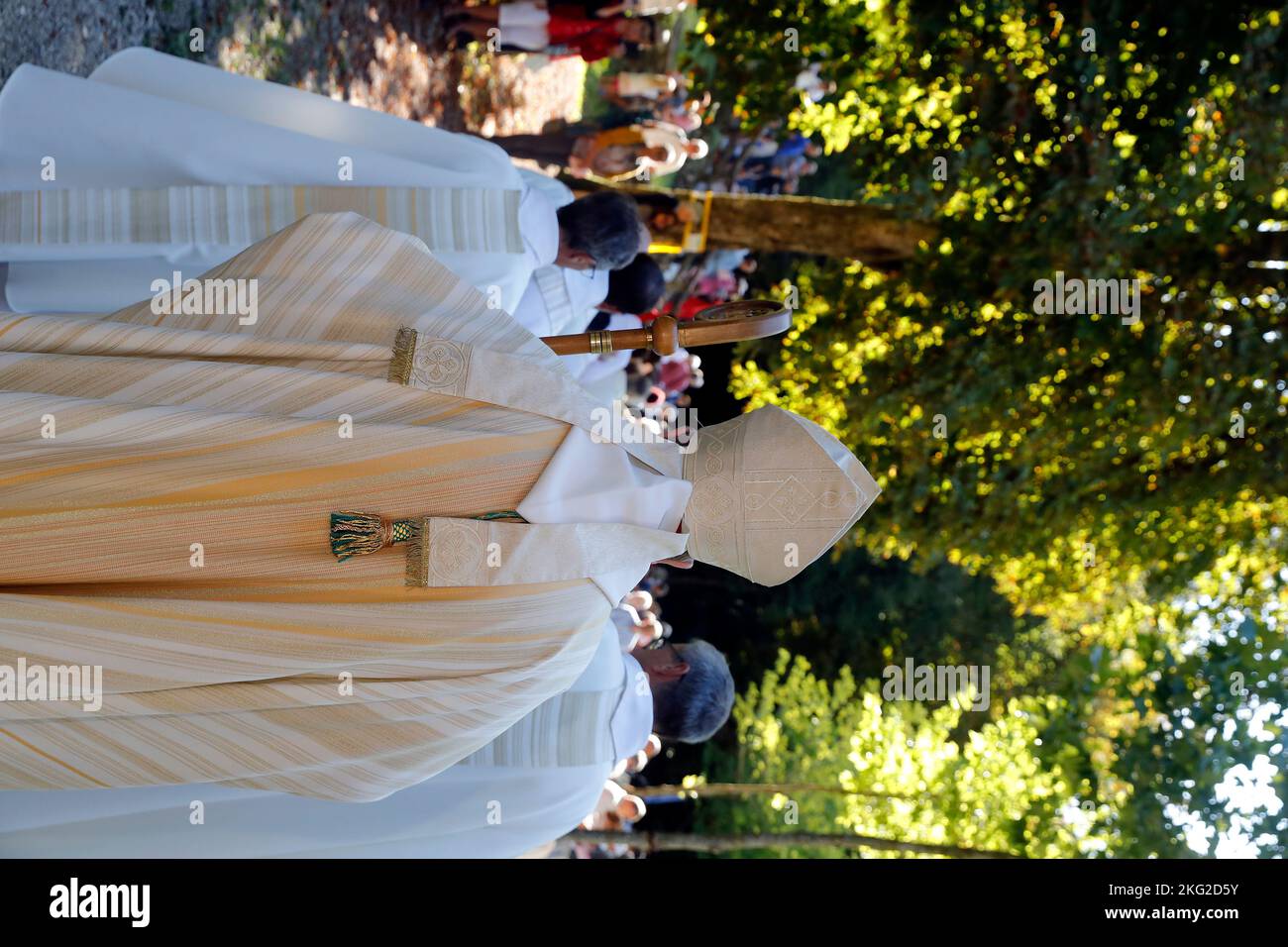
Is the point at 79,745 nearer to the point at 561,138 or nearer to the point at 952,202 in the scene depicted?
the point at 952,202

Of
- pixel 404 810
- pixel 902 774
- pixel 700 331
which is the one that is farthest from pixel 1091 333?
pixel 404 810

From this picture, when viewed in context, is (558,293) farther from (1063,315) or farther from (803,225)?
(1063,315)

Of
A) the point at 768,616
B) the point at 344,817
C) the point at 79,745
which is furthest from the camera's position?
the point at 768,616

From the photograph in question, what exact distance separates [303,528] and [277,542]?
2.6 inches

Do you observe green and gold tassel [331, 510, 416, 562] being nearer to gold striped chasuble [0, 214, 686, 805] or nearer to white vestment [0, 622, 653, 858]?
gold striped chasuble [0, 214, 686, 805]

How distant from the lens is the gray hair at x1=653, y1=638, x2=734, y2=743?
4.61 metres

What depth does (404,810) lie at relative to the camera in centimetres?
367

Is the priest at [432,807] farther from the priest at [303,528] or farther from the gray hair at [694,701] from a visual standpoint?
the priest at [303,528]

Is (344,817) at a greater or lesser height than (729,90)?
lesser

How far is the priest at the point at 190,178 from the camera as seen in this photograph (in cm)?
377

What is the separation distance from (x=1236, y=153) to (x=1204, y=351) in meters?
1.07

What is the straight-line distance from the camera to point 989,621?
1597cm

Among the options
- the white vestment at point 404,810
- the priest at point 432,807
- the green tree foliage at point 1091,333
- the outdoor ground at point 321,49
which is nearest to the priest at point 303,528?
the white vestment at point 404,810
